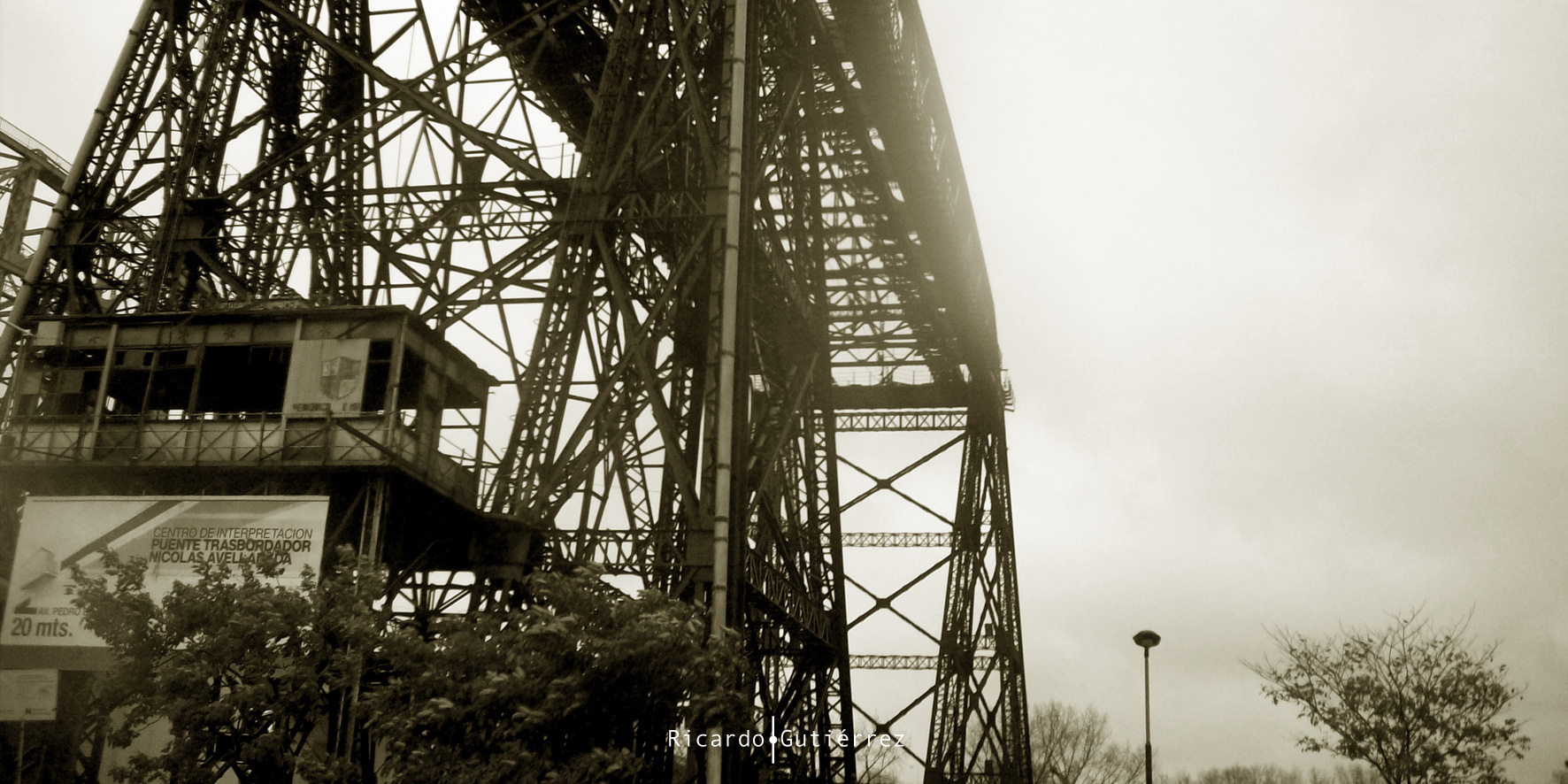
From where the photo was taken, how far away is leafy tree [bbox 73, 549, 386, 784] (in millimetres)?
14891

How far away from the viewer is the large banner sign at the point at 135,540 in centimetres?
1972

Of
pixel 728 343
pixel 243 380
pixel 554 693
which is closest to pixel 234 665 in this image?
pixel 554 693

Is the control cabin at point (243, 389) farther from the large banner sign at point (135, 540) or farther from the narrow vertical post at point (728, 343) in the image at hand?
the narrow vertical post at point (728, 343)

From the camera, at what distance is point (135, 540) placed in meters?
20.1

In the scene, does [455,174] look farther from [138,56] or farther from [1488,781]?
[1488,781]

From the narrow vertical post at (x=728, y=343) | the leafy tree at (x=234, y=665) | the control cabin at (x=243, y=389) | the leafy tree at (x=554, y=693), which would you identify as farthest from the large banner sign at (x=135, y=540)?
the leafy tree at (x=554, y=693)

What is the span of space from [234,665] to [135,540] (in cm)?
511

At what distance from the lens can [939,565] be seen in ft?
124

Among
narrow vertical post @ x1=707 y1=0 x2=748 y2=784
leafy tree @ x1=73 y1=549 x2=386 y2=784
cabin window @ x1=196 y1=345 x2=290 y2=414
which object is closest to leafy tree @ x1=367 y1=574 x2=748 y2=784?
leafy tree @ x1=73 y1=549 x2=386 y2=784

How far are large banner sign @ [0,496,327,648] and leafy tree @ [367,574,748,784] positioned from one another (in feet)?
19.0

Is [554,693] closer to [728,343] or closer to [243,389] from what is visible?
[728,343]

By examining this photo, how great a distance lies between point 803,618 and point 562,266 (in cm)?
731

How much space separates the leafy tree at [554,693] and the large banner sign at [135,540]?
578cm

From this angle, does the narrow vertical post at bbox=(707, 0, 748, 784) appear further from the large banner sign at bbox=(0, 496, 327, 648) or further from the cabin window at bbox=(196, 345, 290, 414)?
the cabin window at bbox=(196, 345, 290, 414)
